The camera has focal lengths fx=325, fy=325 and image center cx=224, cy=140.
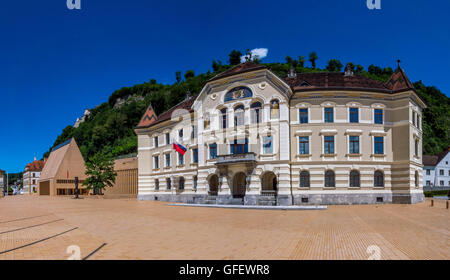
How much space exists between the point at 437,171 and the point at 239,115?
199 ft

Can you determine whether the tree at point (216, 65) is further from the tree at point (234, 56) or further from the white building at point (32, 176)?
the white building at point (32, 176)

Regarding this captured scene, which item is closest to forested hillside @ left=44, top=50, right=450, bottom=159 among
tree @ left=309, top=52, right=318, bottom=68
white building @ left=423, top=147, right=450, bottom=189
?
tree @ left=309, top=52, right=318, bottom=68

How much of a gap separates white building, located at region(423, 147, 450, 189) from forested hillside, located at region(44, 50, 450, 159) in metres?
11.1

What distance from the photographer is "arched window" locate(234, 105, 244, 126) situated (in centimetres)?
3412

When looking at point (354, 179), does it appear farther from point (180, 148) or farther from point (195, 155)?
point (180, 148)

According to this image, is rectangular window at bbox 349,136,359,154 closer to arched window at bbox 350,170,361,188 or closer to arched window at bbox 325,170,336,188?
arched window at bbox 350,170,361,188

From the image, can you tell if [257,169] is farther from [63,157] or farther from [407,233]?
[63,157]

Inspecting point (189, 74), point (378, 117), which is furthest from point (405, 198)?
point (189, 74)

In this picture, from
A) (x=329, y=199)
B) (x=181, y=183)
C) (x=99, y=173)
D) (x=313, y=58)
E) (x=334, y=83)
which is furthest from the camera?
(x=313, y=58)

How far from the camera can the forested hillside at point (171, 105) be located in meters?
88.4

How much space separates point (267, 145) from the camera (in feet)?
107

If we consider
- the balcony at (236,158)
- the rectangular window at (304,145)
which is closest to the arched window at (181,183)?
the balcony at (236,158)

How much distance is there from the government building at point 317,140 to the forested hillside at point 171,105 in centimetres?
4617
